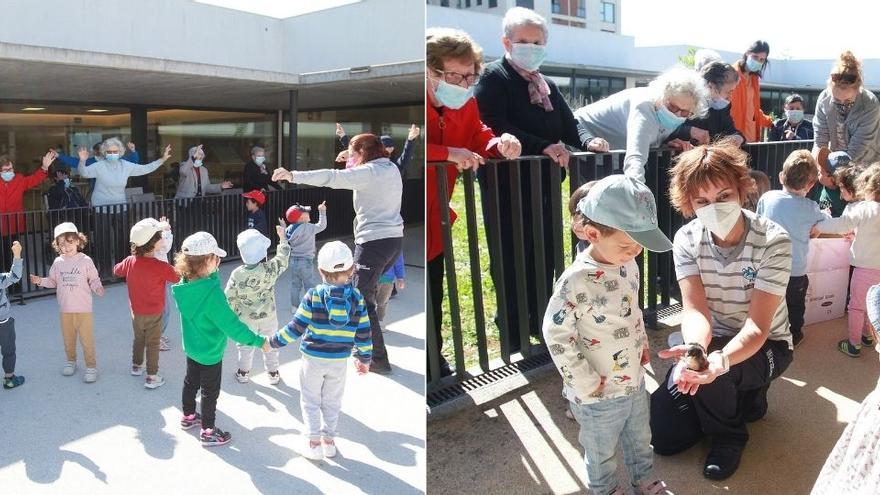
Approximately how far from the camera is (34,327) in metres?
4.39

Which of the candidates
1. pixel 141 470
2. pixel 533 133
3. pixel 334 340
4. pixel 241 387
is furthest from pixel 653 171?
pixel 141 470

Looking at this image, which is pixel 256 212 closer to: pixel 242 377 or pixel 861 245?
pixel 242 377

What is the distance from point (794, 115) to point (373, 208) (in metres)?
2.34

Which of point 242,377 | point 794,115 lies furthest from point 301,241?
point 794,115

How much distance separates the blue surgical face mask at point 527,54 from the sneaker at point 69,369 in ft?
8.54

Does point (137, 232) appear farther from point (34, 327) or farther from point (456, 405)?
point (456, 405)

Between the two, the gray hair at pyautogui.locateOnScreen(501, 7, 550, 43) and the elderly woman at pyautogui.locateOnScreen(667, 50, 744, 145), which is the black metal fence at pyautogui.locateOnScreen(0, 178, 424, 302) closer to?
the gray hair at pyautogui.locateOnScreen(501, 7, 550, 43)

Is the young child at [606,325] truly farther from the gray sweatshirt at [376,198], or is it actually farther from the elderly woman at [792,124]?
the elderly woman at [792,124]

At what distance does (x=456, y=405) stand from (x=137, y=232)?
6.26 feet

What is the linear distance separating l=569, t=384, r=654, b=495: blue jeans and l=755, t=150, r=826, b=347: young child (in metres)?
0.77

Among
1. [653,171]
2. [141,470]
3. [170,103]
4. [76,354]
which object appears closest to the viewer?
[141,470]

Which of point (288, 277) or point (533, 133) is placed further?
point (288, 277)

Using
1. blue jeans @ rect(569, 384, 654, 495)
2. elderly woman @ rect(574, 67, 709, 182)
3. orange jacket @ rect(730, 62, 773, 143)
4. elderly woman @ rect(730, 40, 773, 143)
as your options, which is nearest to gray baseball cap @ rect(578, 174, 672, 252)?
blue jeans @ rect(569, 384, 654, 495)

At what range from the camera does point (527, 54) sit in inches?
97.6
